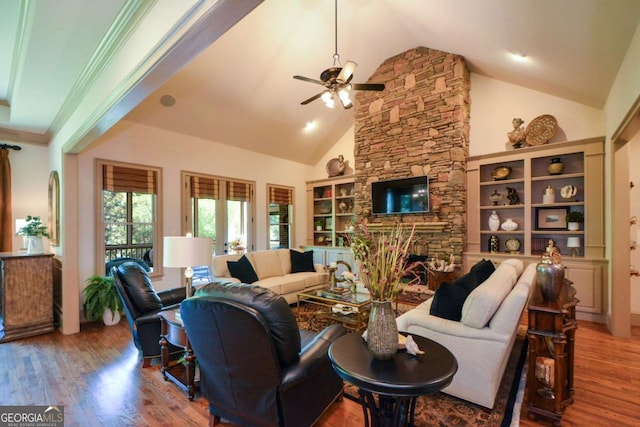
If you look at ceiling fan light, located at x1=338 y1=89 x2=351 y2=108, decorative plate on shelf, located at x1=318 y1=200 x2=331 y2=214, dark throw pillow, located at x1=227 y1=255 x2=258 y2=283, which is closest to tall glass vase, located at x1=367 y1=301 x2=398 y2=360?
ceiling fan light, located at x1=338 y1=89 x2=351 y2=108

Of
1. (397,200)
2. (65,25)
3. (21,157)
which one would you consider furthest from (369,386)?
(21,157)

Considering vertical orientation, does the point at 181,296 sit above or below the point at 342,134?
below

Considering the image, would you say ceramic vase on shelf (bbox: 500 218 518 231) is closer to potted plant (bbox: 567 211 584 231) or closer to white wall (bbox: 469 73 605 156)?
potted plant (bbox: 567 211 584 231)

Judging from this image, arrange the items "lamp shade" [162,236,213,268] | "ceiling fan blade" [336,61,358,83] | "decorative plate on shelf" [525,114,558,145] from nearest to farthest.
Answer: "lamp shade" [162,236,213,268], "ceiling fan blade" [336,61,358,83], "decorative plate on shelf" [525,114,558,145]

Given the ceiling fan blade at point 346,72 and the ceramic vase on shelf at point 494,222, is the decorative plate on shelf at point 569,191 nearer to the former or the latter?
the ceramic vase on shelf at point 494,222

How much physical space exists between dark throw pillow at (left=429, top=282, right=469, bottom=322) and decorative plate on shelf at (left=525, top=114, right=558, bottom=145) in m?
3.64

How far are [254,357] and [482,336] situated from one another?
1619mm

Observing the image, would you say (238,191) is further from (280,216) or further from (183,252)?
(183,252)

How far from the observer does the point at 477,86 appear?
17.8 ft

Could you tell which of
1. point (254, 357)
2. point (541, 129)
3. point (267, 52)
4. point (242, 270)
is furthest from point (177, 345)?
point (541, 129)

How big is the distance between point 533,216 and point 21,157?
8382 mm

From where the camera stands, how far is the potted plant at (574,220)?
14.4 ft

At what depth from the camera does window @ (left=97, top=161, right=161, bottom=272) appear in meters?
Answer: 4.50

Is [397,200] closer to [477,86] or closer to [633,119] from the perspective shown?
[477,86]
